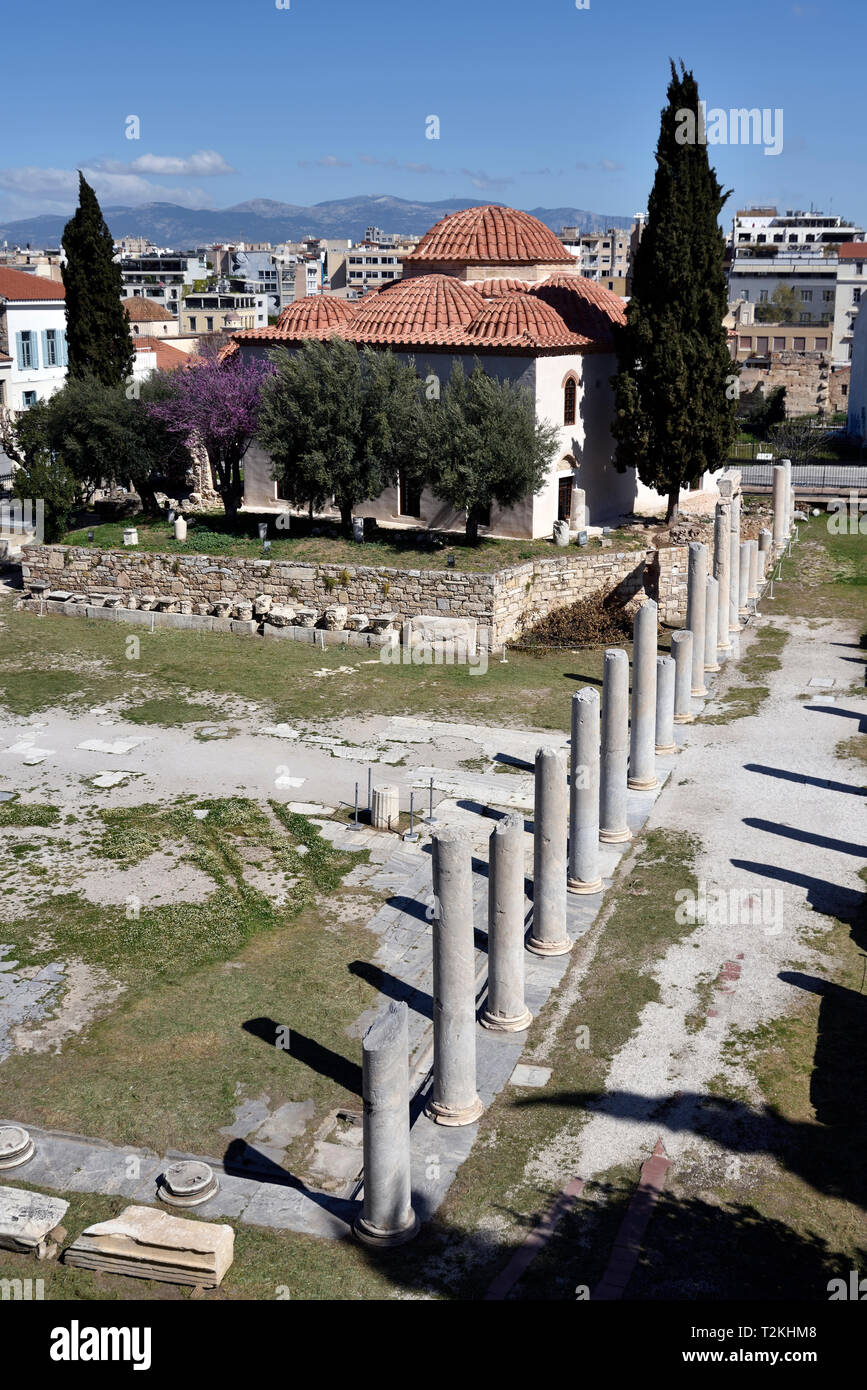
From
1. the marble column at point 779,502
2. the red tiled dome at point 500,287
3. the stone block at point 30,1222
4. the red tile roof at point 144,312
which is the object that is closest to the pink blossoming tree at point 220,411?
the red tiled dome at point 500,287

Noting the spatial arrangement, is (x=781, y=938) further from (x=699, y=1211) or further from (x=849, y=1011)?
(x=699, y=1211)

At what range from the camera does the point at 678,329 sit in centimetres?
3092

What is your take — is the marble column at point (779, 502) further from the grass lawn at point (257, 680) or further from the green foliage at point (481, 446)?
the grass lawn at point (257, 680)

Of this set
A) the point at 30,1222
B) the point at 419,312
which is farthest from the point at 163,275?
the point at 30,1222

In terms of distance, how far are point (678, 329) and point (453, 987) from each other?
22.9 meters

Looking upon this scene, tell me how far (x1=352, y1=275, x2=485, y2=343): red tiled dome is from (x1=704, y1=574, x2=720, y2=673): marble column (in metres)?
10.5

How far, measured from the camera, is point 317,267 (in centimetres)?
12888

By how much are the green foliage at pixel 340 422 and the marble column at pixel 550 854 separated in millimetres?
16018

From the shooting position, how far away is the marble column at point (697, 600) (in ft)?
81.9

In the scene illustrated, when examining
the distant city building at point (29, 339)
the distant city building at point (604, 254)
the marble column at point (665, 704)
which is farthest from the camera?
the distant city building at point (604, 254)

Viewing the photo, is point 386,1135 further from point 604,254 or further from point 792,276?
point 604,254

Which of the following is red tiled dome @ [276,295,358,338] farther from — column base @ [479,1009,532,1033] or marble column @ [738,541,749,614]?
column base @ [479,1009,532,1033]

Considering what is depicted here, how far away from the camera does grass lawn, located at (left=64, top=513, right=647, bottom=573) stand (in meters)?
29.4

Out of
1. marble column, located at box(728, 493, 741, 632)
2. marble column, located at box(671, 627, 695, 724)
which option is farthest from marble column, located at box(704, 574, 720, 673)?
marble column, located at box(671, 627, 695, 724)
